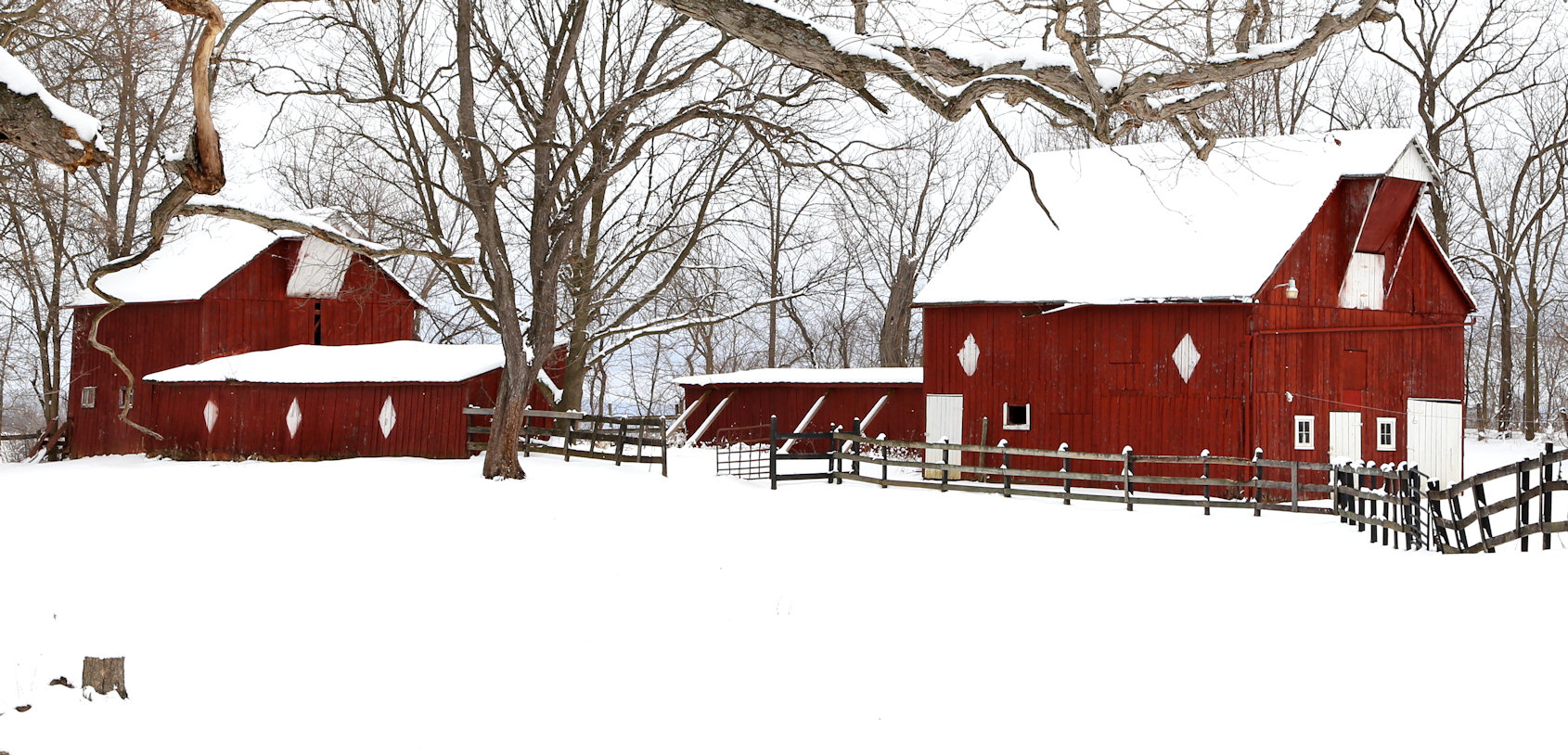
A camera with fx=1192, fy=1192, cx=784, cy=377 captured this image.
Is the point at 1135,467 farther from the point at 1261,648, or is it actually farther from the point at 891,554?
the point at 1261,648

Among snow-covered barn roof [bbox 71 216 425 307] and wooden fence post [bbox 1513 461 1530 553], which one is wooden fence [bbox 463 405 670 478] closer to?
snow-covered barn roof [bbox 71 216 425 307]

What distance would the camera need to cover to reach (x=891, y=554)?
42.1ft

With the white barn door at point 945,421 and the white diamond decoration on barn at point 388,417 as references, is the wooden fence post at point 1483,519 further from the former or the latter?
the white diamond decoration on barn at point 388,417

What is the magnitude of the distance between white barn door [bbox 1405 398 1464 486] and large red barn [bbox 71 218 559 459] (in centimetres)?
1918

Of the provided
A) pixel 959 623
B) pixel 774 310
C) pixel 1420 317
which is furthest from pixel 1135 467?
pixel 774 310

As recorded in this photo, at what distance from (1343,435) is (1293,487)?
6015 mm

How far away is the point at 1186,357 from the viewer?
69.1 ft

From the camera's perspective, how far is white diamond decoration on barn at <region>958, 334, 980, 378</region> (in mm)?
23141

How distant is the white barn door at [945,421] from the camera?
23281mm

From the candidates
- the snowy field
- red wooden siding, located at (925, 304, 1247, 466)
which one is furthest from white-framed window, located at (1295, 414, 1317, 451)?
the snowy field

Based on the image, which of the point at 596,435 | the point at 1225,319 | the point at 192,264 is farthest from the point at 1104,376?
the point at 192,264

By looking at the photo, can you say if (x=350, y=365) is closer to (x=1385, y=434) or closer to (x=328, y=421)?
(x=328, y=421)

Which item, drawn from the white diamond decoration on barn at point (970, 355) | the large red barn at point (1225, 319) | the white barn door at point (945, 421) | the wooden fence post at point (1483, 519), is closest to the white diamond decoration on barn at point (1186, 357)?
the large red barn at point (1225, 319)

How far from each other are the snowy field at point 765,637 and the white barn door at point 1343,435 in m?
6.95
